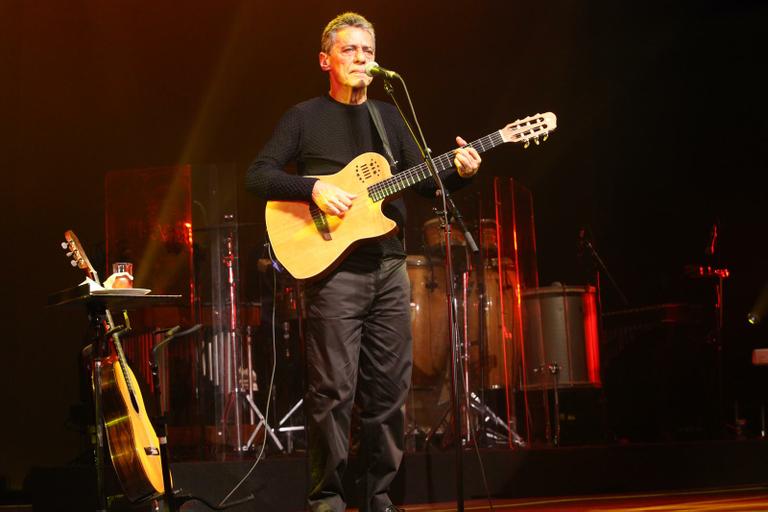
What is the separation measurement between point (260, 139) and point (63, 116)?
4.90 feet

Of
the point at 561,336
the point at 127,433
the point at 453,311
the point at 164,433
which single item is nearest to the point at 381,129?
the point at 453,311

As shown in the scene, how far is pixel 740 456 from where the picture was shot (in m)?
5.50

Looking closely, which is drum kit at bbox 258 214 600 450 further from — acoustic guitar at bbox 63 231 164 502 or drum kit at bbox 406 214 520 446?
acoustic guitar at bbox 63 231 164 502

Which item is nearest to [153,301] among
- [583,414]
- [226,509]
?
[226,509]

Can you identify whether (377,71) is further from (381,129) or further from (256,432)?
(256,432)

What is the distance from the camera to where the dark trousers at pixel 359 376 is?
3.41 meters

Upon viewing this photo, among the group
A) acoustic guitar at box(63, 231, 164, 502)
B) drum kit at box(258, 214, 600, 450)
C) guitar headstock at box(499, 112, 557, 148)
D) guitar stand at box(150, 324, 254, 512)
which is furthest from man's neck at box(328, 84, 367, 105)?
drum kit at box(258, 214, 600, 450)

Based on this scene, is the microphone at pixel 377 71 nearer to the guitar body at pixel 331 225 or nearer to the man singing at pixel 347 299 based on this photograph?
the man singing at pixel 347 299

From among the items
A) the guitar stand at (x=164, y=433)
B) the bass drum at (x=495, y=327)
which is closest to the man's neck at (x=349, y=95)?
the guitar stand at (x=164, y=433)

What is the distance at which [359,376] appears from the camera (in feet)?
11.8

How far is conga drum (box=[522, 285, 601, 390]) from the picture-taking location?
620cm

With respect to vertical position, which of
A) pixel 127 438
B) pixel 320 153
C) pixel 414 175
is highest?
pixel 320 153

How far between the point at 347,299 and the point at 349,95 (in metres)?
0.82

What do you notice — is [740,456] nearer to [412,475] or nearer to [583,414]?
[583,414]
